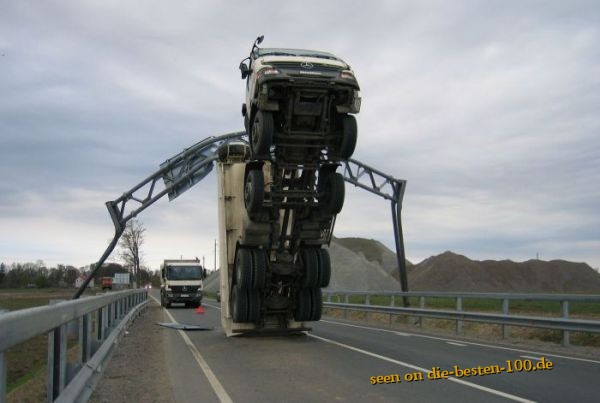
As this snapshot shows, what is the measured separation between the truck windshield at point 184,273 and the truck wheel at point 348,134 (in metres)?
25.7

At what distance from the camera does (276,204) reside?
1278 centimetres

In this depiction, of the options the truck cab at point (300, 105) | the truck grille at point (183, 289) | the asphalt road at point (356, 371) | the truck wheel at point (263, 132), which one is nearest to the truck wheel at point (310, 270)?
the asphalt road at point (356, 371)

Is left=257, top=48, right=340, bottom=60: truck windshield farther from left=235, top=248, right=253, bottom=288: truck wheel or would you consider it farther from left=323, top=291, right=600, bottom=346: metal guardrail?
left=323, top=291, right=600, bottom=346: metal guardrail

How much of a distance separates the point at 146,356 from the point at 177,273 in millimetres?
24382

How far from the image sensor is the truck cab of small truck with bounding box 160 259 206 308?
3534cm

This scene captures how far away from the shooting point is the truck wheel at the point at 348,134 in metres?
11.6

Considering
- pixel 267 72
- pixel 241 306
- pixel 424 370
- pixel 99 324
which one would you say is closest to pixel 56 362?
pixel 99 324

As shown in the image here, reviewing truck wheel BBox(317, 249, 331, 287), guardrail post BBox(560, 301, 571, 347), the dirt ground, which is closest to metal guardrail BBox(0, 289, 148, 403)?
the dirt ground

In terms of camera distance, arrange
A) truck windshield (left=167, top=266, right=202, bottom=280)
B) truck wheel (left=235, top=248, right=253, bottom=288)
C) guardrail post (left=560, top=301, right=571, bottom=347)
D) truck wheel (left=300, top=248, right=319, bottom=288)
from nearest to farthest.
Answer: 1. truck wheel (left=235, top=248, right=253, bottom=288)
2. guardrail post (left=560, top=301, right=571, bottom=347)
3. truck wheel (left=300, top=248, right=319, bottom=288)
4. truck windshield (left=167, top=266, right=202, bottom=280)

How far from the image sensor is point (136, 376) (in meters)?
9.43

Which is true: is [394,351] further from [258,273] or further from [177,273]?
[177,273]

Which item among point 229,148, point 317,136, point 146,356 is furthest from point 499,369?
point 229,148

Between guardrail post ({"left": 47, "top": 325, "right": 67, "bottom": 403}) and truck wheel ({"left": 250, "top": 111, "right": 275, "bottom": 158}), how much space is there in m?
6.46

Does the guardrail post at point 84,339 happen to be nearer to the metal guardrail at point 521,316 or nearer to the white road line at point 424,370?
the white road line at point 424,370
